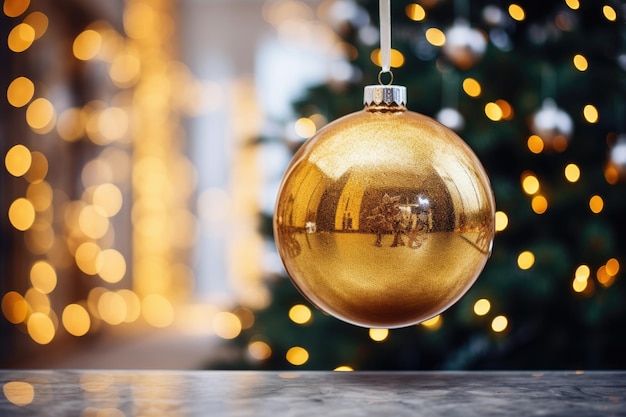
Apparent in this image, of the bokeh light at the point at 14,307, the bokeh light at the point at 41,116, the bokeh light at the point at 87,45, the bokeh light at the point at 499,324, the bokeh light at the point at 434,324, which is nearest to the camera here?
the bokeh light at the point at 499,324

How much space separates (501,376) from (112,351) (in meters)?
4.08

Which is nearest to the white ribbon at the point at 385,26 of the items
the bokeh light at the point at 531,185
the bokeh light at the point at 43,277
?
the bokeh light at the point at 531,185

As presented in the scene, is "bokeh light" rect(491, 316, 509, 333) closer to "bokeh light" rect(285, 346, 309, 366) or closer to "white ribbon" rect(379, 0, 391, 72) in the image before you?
"bokeh light" rect(285, 346, 309, 366)

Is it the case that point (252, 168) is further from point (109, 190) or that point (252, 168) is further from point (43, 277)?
point (43, 277)

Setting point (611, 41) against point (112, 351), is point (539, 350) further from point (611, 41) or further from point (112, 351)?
point (112, 351)

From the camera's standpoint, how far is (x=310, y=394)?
750mm

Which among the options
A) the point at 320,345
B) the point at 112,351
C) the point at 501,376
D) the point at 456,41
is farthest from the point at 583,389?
the point at 112,351

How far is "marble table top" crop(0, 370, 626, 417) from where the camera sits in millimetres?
689

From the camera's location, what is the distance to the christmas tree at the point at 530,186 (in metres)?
1.49

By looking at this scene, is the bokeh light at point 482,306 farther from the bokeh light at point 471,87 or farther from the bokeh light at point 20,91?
the bokeh light at point 20,91

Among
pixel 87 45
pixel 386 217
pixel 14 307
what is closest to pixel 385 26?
pixel 386 217

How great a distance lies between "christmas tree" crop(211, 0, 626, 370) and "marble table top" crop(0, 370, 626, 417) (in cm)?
67

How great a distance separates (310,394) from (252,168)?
573cm

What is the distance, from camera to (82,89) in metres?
4.61
